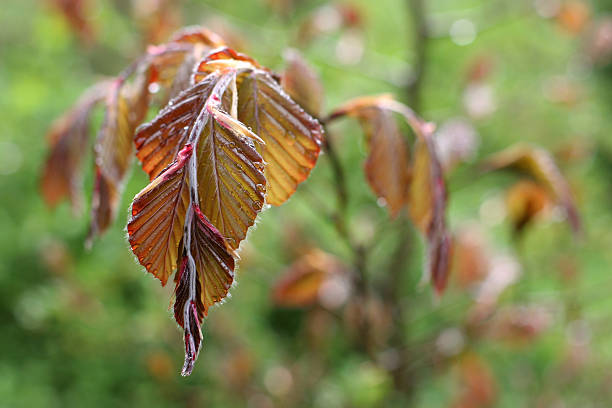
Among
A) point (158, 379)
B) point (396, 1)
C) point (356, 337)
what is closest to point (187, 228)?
point (356, 337)

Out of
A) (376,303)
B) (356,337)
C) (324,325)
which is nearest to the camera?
(356,337)

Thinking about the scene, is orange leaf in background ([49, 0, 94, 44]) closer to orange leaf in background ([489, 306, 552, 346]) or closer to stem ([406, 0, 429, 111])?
stem ([406, 0, 429, 111])

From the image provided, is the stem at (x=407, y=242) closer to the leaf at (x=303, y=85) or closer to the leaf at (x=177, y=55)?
the leaf at (x=303, y=85)

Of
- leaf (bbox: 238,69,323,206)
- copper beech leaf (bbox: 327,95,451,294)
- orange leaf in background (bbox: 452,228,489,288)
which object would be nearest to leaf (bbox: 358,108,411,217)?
copper beech leaf (bbox: 327,95,451,294)

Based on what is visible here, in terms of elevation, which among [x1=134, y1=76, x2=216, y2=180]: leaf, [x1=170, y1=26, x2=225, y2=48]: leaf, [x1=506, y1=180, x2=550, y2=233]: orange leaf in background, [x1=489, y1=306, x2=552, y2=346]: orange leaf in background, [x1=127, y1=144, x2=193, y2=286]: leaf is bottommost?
[x1=489, y1=306, x2=552, y2=346]: orange leaf in background

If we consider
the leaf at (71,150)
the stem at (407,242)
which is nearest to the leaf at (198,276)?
the leaf at (71,150)

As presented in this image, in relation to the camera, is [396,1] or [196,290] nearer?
[196,290]

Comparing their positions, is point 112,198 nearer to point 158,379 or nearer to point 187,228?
point 187,228

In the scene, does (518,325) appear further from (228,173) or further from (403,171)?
(228,173)

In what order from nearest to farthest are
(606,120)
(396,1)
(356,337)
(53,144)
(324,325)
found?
(53,144) → (356,337) → (324,325) → (606,120) → (396,1)
